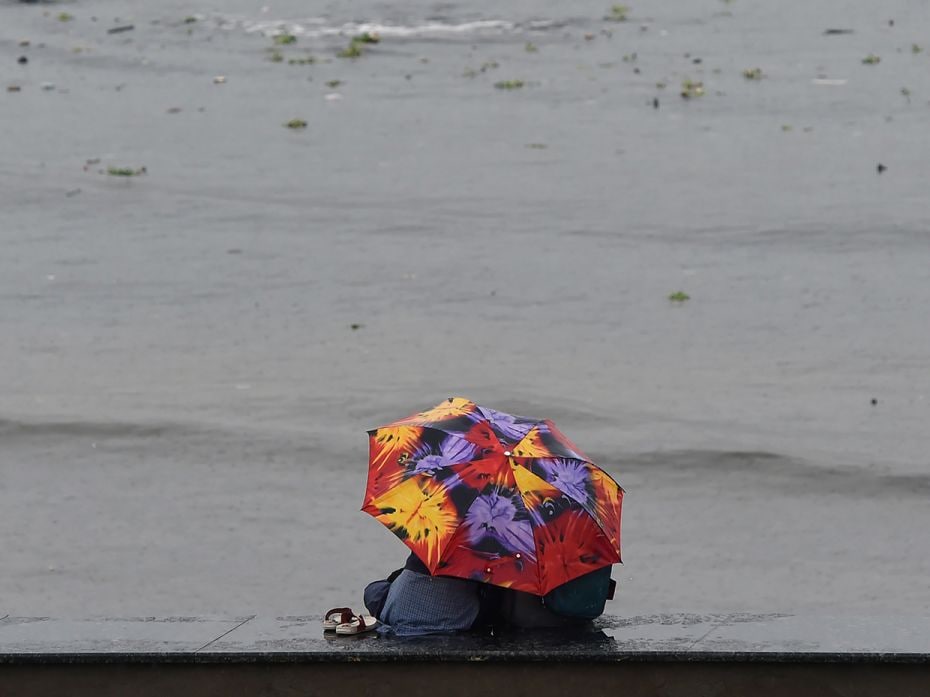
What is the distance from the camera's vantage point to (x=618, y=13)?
24578 mm

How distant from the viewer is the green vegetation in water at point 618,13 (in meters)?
24.2

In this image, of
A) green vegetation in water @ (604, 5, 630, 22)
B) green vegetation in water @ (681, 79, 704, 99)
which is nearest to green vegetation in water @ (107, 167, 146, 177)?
green vegetation in water @ (681, 79, 704, 99)

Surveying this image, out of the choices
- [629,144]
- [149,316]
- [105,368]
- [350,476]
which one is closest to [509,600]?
[350,476]

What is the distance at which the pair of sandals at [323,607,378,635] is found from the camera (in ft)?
14.1

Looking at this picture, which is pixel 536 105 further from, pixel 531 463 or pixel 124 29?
pixel 531 463

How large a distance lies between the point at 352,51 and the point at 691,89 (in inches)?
210

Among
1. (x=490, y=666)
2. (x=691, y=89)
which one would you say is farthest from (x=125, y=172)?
(x=490, y=666)

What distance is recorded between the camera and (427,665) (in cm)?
406

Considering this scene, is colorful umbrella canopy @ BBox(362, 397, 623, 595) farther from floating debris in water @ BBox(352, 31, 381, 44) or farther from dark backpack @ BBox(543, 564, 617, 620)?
floating debris in water @ BBox(352, 31, 381, 44)

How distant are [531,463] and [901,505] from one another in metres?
5.18

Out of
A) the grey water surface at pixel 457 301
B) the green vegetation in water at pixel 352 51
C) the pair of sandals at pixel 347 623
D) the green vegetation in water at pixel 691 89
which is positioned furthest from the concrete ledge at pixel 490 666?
the green vegetation in water at pixel 352 51

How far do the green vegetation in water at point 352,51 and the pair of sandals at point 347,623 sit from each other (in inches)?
728

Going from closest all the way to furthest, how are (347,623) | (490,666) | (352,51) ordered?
(490,666) → (347,623) → (352,51)

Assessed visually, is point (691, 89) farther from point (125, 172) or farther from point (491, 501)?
point (491, 501)
